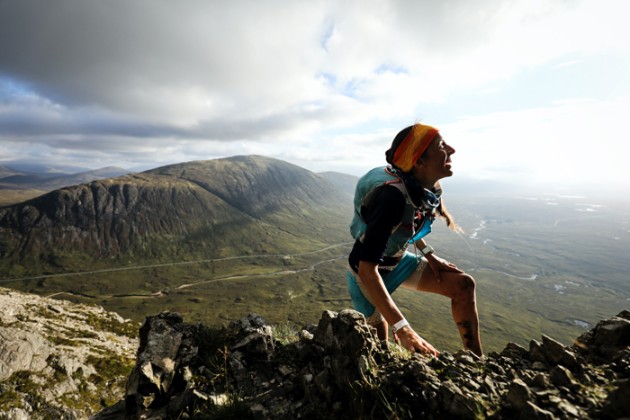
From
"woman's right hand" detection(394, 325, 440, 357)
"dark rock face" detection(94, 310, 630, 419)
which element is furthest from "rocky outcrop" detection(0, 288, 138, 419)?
"woman's right hand" detection(394, 325, 440, 357)

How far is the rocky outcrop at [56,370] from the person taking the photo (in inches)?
1153

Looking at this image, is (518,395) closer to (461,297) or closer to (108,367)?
(461,297)

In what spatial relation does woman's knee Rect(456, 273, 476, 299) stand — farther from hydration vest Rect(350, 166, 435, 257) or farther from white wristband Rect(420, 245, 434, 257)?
hydration vest Rect(350, 166, 435, 257)

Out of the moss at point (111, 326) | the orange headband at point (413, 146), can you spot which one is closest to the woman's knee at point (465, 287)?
the orange headband at point (413, 146)

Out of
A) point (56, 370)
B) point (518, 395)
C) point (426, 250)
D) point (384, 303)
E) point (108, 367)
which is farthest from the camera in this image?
point (108, 367)

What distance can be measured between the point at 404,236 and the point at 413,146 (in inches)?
66.8

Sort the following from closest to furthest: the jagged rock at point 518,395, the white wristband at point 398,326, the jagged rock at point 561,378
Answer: the jagged rock at point 518,395
the jagged rock at point 561,378
the white wristband at point 398,326

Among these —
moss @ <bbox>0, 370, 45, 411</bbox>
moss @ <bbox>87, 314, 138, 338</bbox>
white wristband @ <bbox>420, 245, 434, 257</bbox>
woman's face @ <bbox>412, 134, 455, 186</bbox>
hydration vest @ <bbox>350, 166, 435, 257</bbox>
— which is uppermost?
woman's face @ <bbox>412, 134, 455, 186</bbox>

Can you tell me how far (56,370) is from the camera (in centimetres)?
3622

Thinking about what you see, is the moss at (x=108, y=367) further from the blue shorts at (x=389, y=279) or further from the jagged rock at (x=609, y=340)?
the jagged rock at (x=609, y=340)

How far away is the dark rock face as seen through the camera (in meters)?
3.47

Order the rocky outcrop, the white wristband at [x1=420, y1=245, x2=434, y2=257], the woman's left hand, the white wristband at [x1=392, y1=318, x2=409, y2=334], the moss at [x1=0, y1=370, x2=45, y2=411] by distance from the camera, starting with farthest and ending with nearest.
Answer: the rocky outcrop, the moss at [x1=0, y1=370, x2=45, y2=411], the white wristband at [x1=420, y1=245, x2=434, y2=257], the woman's left hand, the white wristband at [x1=392, y1=318, x2=409, y2=334]

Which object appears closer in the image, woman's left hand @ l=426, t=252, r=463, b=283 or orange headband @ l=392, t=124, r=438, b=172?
orange headband @ l=392, t=124, r=438, b=172

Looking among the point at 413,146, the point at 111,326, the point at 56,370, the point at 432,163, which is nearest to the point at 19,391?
the point at 56,370
